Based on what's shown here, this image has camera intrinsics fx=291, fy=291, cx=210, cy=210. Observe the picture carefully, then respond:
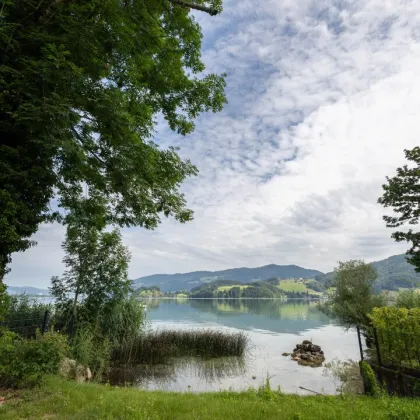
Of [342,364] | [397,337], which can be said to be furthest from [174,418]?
[342,364]

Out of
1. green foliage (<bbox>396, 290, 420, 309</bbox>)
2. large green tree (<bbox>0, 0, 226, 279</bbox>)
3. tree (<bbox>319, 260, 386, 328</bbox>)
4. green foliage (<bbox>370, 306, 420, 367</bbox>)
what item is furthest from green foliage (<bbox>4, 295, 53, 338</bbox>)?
green foliage (<bbox>396, 290, 420, 309</bbox>)

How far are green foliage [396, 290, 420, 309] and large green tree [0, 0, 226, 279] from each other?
52.4 ft

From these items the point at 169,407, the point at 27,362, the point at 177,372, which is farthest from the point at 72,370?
the point at 177,372

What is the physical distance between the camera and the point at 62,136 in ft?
18.3

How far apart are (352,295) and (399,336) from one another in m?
10.9

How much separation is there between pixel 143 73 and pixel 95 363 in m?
10.5

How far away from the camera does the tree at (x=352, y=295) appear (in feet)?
58.3

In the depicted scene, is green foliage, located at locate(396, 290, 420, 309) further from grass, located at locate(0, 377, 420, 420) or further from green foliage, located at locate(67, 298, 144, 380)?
green foliage, located at locate(67, 298, 144, 380)

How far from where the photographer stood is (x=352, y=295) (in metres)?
18.5

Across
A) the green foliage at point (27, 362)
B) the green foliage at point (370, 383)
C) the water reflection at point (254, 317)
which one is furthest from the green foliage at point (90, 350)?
the green foliage at point (370, 383)

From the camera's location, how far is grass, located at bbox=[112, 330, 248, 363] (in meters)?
14.9

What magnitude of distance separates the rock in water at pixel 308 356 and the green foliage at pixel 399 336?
24.4ft

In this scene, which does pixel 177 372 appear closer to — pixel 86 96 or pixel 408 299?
pixel 86 96

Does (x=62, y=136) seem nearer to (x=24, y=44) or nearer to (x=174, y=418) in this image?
(x=24, y=44)
